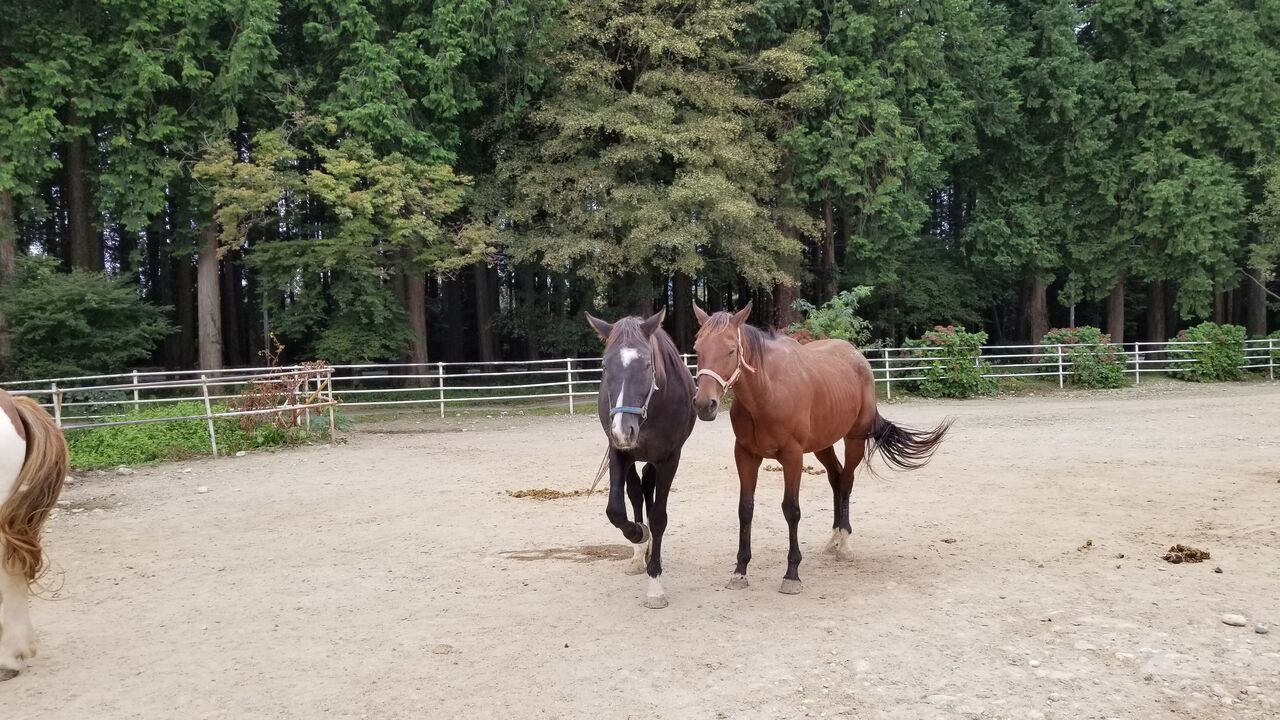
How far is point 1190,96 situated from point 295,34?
25131 mm

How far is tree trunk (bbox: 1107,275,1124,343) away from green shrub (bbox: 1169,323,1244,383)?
3.99 m

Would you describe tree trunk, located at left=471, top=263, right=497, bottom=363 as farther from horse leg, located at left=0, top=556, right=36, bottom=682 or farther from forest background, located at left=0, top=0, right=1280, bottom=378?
horse leg, located at left=0, top=556, right=36, bottom=682

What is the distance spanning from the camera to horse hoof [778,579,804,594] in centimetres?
512

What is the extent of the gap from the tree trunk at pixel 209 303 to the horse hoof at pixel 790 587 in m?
16.8

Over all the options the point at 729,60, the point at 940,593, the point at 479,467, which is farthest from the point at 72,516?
the point at 729,60

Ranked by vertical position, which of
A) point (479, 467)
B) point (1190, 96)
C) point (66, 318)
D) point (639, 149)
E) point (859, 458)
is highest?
point (1190, 96)

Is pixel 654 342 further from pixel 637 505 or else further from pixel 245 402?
pixel 245 402

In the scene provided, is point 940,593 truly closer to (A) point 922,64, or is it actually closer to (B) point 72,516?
(B) point 72,516

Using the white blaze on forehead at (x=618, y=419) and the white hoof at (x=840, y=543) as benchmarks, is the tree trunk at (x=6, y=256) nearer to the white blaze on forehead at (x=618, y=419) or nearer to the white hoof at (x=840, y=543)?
the white blaze on forehead at (x=618, y=419)

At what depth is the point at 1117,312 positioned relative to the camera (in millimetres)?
26266

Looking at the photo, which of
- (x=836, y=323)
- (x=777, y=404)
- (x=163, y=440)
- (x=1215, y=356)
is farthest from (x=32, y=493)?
(x=1215, y=356)

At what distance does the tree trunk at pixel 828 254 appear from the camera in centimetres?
2345

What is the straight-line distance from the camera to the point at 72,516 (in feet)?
25.9

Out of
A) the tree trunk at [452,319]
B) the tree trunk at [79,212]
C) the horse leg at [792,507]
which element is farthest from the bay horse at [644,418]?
the tree trunk at [452,319]
